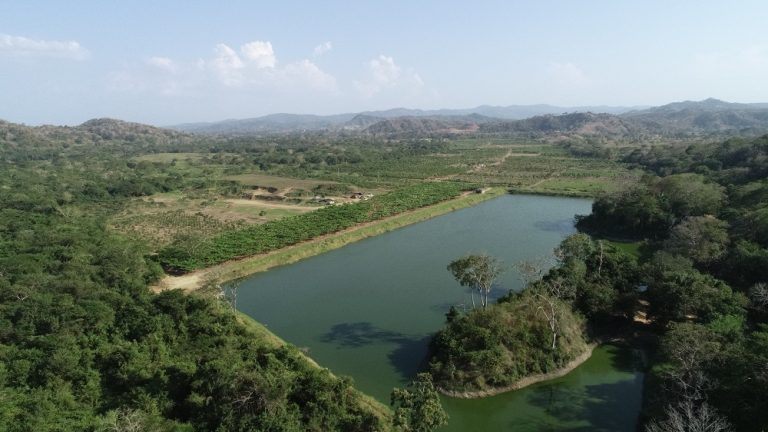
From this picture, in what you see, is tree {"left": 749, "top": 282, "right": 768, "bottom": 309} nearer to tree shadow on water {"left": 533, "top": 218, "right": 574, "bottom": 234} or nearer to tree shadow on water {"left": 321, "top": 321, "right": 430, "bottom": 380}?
tree shadow on water {"left": 321, "top": 321, "right": 430, "bottom": 380}

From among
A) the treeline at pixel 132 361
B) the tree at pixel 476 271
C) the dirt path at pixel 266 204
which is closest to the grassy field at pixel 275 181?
the dirt path at pixel 266 204

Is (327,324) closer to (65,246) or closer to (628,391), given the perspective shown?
(628,391)

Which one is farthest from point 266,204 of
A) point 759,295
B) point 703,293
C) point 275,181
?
point 759,295

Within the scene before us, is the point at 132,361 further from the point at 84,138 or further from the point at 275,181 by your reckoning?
the point at 84,138

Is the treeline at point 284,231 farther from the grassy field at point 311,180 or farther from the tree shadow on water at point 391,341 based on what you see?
the tree shadow on water at point 391,341

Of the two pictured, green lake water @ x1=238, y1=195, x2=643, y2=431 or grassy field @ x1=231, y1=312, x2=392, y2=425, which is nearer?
grassy field @ x1=231, y1=312, x2=392, y2=425

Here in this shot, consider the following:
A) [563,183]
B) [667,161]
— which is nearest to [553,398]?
[563,183]

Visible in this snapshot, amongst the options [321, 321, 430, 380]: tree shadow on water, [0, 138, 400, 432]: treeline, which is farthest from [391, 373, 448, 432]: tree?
[321, 321, 430, 380]: tree shadow on water
